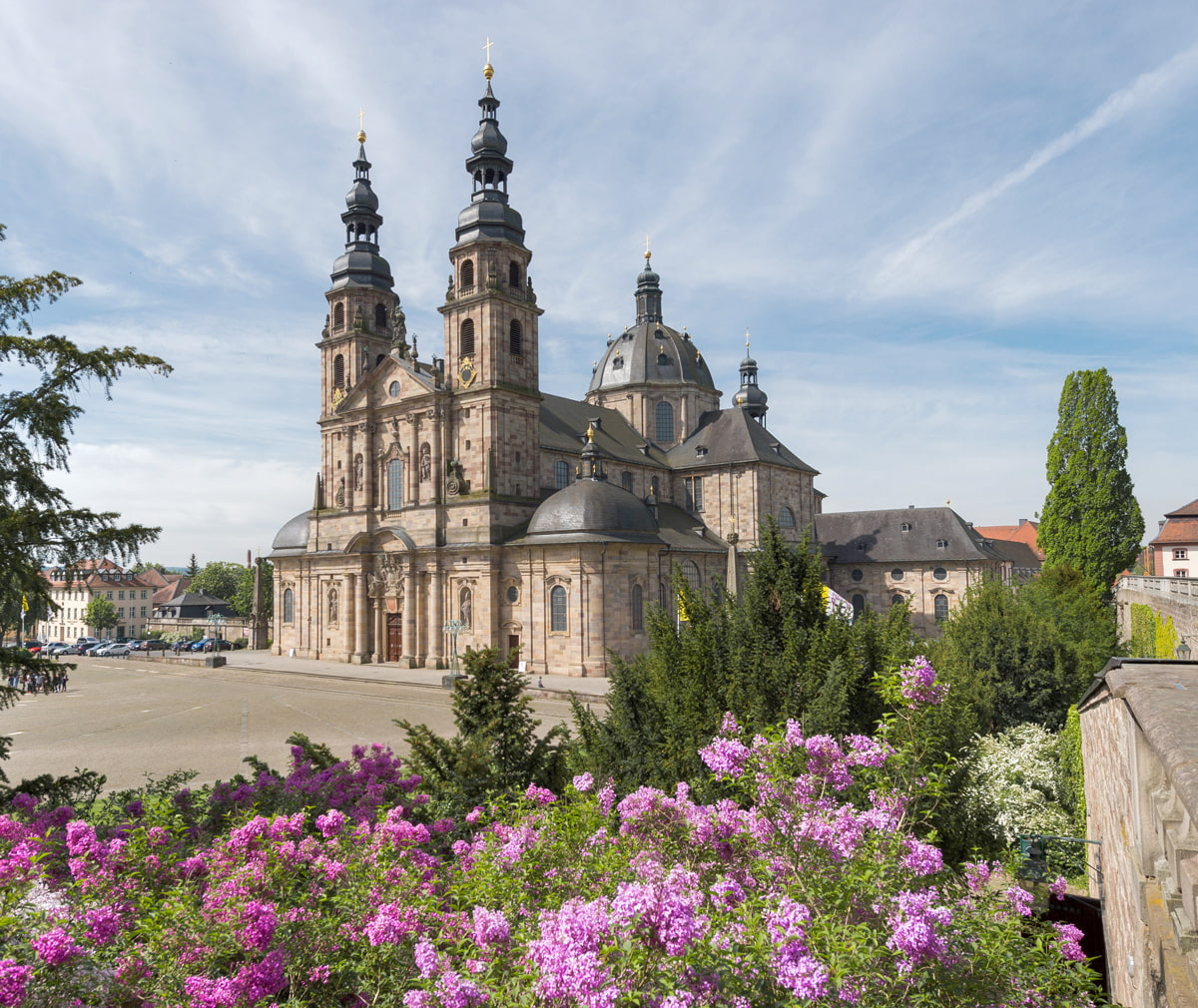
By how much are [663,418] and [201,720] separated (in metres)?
40.2

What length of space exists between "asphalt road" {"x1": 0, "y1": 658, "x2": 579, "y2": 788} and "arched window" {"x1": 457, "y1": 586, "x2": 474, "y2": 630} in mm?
5866

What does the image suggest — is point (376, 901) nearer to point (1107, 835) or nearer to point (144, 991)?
point (144, 991)

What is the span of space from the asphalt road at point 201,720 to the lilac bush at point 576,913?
12.0m

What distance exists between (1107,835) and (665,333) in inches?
2183

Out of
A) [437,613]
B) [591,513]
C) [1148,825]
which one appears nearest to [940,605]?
[591,513]

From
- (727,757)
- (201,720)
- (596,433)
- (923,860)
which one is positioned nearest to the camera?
(923,860)

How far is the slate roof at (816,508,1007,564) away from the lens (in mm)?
52844

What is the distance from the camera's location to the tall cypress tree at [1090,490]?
36.8 m

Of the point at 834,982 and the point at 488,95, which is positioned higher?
the point at 488,95

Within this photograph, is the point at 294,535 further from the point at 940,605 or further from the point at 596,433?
the point at 940,605

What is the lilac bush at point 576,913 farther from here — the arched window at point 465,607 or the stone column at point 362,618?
the stone column at point 362,618

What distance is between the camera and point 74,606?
89.1m

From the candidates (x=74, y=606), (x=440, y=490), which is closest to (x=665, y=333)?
(x=440, y=490)

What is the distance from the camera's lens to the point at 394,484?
148 ft
